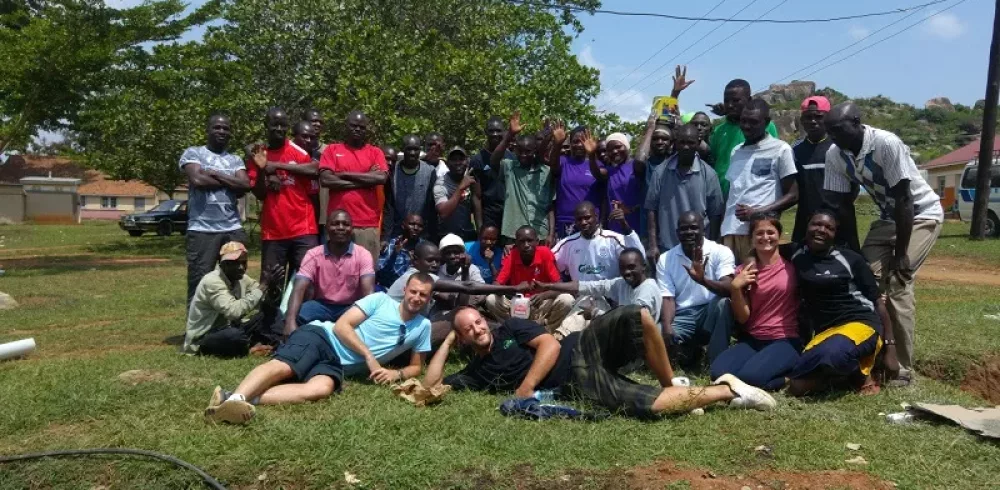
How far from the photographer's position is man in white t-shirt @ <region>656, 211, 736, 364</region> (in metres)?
6.62

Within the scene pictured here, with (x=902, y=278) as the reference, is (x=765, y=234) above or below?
above

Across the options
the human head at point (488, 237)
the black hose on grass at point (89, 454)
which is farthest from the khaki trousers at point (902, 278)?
the black hose on grass at point (89, 454)

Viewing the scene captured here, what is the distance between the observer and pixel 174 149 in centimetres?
2197

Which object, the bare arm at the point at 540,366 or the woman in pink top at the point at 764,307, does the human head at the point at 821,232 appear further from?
the bare arm at the point at 540,366

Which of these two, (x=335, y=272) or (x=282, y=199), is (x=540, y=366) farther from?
(x=282, y=199)

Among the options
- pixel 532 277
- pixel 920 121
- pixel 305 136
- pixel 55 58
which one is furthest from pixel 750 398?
pixel 920 121

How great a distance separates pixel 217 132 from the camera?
764 cm

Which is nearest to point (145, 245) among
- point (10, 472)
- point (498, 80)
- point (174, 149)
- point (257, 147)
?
point (174, 149)

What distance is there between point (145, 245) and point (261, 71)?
399 inches

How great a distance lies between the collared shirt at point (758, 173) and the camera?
6.87 meters

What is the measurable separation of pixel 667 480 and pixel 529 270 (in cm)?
327

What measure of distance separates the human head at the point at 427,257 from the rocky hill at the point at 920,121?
160ft

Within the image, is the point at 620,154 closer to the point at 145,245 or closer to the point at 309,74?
the point at 309,74

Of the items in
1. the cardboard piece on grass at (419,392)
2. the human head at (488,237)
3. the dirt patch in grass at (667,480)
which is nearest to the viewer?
the dirt patch in grass at (667,480)
